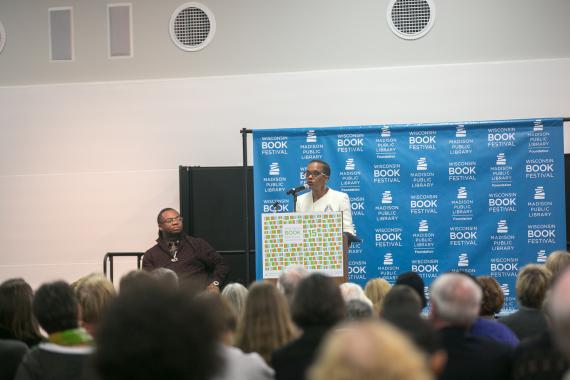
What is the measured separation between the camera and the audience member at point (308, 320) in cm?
277

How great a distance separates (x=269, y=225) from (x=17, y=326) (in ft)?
10.6

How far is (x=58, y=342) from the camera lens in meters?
3.09

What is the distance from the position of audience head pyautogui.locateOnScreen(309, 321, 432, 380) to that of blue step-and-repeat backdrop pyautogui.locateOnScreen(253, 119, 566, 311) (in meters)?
5.62

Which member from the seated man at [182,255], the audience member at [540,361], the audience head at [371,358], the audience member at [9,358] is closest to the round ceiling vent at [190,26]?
the seated man at [182,255]

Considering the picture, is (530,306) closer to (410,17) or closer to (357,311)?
(357,311)

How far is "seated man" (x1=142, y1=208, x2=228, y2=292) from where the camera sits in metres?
7.13

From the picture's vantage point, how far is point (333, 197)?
693cm

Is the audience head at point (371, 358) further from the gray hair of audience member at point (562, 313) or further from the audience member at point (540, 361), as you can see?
the audience member at point (540, 361)

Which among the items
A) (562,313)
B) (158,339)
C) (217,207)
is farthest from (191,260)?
(158,339)

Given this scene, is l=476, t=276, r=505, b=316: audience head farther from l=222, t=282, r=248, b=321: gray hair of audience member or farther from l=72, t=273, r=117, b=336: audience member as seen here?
l=72, t=273, r=117, b=336: audience member

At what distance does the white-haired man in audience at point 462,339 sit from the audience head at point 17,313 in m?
1.92

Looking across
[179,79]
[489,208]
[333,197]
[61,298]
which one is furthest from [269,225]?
[61,298]

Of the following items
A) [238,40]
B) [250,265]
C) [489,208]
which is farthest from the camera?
[238,40]

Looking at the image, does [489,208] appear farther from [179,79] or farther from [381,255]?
[179,79]
